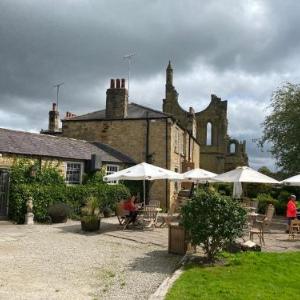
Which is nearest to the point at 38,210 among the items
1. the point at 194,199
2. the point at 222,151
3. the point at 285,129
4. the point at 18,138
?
the point at 18,138

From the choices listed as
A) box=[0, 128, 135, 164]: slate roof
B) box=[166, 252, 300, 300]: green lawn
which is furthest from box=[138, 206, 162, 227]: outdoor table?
box=[166, 252, 300, 300]: green lawn

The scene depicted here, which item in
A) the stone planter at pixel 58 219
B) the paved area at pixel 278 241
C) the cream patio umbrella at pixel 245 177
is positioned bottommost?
the paved area at pixel 278 241

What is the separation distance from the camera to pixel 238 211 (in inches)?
386

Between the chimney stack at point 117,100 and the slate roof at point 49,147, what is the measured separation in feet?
8.26

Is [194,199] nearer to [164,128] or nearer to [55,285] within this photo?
[55,285]

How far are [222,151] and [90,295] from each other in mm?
43069

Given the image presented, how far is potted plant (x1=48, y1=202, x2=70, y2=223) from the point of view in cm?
1795

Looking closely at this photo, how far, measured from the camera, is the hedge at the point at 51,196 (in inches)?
691

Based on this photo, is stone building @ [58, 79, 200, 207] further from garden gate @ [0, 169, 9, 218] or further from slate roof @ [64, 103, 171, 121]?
garden gate @ [0, 169, 9, 218]

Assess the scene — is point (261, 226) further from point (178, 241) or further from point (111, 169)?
point (111, 169)

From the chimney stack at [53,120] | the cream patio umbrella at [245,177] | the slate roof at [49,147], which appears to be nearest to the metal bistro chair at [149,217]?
the cream patio umbrella at [245,177]

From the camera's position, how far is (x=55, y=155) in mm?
19859

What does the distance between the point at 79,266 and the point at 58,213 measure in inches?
350

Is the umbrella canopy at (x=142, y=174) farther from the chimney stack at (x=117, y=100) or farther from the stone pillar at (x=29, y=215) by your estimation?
the chimney stack at (x=117, y=100)
